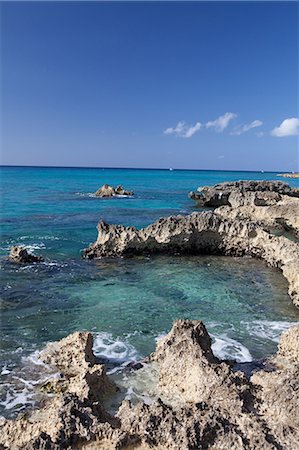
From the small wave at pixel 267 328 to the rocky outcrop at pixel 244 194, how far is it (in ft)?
69.8

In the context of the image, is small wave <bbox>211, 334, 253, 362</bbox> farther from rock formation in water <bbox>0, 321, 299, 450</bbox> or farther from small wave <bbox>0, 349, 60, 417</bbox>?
small wave <bbox>0, 349, 60, 417</bbox>

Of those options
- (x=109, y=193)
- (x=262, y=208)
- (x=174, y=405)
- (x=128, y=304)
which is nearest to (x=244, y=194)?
(x=262, y=208)

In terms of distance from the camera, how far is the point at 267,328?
12.1 m

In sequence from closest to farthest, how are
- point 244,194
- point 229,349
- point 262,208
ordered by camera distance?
1. point 229,349
2. point 262,208
3. point 244,194

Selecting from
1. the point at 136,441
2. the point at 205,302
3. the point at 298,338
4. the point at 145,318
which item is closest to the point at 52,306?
the point at 145,318

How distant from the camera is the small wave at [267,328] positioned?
11.6 meters

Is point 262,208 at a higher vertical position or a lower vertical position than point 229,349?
higher

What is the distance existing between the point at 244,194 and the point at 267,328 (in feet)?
85.7

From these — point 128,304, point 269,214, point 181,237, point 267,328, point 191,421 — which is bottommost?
point 267,328

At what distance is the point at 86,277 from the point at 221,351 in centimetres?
801

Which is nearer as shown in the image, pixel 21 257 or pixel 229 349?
pixel 229 349

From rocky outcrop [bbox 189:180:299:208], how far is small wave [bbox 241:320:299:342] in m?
21.3

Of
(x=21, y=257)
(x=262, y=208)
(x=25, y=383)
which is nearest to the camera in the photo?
(x=25, y=383)

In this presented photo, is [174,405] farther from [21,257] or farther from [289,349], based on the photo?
[21,257]
